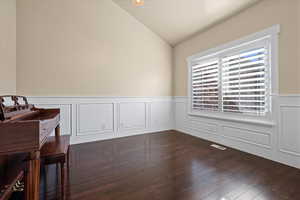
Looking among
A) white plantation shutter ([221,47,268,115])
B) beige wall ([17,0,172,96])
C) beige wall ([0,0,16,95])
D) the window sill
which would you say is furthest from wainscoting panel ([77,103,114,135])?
white plantation shutter ([221,47,268,115])

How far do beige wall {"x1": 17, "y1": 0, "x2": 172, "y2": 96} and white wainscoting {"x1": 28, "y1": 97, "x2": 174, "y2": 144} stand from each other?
18cm

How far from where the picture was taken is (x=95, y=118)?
3328mm

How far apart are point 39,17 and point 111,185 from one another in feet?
11.1

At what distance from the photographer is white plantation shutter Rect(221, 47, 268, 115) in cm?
240

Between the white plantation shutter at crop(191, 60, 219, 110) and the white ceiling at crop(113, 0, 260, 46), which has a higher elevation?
the white ceiling at crop(113, 0, 260, 46)

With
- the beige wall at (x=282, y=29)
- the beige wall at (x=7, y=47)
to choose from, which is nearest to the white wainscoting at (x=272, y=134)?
the beige wall at (x=282, y=29)

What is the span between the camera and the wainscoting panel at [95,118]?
3186 mm

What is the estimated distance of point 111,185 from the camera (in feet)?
5.43

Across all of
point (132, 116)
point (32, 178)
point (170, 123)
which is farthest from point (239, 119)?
point (32, 178)

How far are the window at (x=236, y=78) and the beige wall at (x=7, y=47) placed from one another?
3.75m

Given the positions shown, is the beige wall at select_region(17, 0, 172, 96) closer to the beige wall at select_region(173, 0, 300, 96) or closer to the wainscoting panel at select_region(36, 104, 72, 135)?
the wainscoting panel at select_region(36, 104, 72, 135)

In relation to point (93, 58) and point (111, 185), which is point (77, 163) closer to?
point (111, 185)

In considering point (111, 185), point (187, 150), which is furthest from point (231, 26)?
point (111, 185)

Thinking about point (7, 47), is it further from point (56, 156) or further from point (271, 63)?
point (271, 63)
